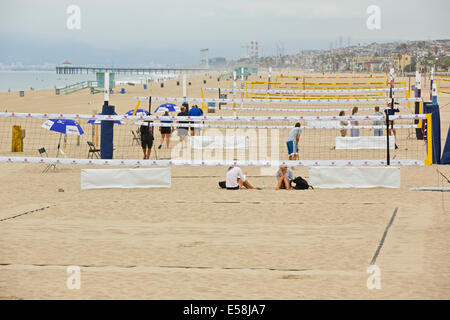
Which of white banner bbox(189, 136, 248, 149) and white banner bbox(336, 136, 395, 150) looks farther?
white banner bbox(336, 136, 395, 150)

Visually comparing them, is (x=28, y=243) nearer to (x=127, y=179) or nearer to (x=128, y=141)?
(x=127, y=179)

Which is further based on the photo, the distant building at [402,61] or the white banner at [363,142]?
the distant building at [402,61]

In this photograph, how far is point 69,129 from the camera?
15.9 meters

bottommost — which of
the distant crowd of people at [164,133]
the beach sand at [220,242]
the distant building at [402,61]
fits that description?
the beach sand at [220,242]

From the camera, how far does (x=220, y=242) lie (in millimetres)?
8969

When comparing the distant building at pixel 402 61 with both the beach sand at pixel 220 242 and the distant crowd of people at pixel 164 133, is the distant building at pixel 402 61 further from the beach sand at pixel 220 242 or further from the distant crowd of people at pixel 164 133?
the beach sand at pixel 220 242

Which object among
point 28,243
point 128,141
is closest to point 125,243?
point 28,243

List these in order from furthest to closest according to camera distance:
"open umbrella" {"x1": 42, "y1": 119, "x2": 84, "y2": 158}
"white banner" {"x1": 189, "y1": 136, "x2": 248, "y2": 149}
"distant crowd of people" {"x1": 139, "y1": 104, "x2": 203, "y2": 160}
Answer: "white banner" {"x1": 189, "y1": 136, "x2": 248, "y2": 149} < "distant crowd of people" {"x1": 139, "y1": 104, "x2": 203, "y2": 160} < "open umbrella" {"x1": 42, "y1": 119, "x2": 84, "y2": 158}

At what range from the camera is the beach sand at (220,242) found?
6906 millimetres

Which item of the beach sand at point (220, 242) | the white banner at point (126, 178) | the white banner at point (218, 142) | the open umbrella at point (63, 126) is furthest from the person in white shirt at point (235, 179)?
the white banner at point (218, 142)

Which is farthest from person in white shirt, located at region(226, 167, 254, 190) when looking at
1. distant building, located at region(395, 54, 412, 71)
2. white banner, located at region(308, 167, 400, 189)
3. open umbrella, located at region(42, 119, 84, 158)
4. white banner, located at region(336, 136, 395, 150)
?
distant building, located at region(395, 54, 412, 71)

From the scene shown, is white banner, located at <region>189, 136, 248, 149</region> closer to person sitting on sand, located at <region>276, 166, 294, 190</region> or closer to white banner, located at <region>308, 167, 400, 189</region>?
person sitting on sand, located at <region>276, 166, 294, 190</region>

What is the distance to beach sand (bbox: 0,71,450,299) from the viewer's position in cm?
691

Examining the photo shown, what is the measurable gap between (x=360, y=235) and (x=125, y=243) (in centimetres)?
331
